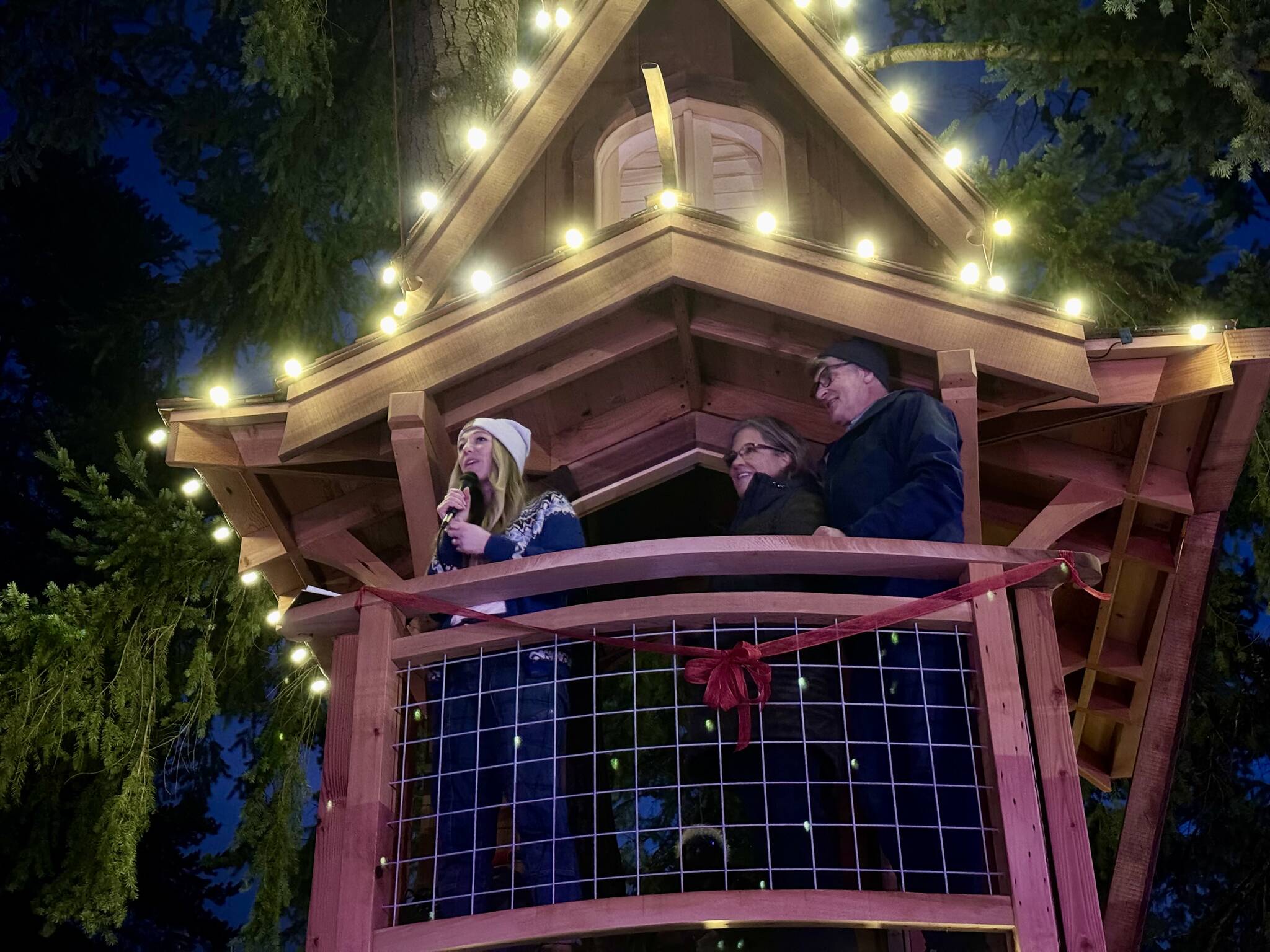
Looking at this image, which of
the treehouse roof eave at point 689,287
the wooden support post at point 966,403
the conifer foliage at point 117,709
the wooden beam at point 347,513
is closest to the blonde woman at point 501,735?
the treehouse roof eave at point 689,287

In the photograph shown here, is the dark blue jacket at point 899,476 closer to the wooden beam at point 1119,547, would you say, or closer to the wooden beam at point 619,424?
the wooden beam at point 1119,547

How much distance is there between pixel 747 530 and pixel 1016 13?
543cm

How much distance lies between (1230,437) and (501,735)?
9.40 ft

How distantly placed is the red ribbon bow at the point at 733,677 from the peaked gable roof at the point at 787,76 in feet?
9.62

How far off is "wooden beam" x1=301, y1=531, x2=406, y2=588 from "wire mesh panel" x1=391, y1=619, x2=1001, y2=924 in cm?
88

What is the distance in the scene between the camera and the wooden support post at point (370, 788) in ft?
13.3

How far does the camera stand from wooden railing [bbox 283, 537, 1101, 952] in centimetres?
379

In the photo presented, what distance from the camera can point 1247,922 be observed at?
956cm

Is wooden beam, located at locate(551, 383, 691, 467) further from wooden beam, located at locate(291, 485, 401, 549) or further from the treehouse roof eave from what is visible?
the treehouse roof eave

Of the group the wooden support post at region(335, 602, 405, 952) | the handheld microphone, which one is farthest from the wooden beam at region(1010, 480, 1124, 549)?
the wooden support post at region(335, 602, 405, 952)

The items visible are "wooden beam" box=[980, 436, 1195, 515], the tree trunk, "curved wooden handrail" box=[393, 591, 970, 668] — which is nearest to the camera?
"curved wooden handrail" box=[393, 591, 970, 668]

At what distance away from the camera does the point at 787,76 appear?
21.4 feet

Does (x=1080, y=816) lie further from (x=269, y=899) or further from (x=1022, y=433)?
(x=269, y=899)

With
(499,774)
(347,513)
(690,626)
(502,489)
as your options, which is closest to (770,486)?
(690,626)
